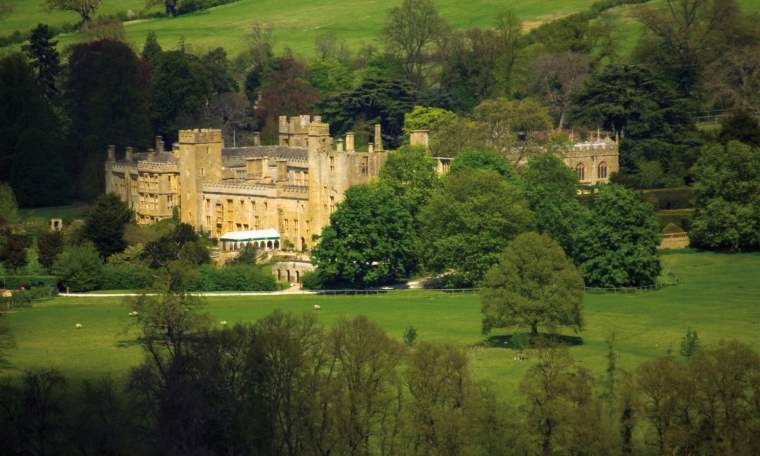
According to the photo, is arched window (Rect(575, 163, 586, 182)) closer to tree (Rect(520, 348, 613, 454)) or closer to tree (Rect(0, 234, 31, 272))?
tree (Rect(0, 234, 31, 272))

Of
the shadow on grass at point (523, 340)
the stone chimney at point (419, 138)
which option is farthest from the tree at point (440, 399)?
the stone chimney at point (419, 138)

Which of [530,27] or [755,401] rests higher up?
[530,27]

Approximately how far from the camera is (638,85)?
126562mm

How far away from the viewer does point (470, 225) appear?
98750 mm

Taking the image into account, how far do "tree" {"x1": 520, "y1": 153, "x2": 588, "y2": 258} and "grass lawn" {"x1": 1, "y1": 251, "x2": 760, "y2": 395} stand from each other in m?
5.03

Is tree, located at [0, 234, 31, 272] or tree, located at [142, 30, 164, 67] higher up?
tree, located at [142, 30, 164, 67]

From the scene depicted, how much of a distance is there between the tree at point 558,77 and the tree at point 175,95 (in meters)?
20.9

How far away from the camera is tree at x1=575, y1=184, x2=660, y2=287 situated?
97.1 meters

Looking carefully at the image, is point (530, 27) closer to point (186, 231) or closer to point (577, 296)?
point (186, 231)

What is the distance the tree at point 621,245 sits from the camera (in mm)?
97125

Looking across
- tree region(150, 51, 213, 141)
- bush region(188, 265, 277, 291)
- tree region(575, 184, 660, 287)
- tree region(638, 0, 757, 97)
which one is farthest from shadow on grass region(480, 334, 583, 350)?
tree region(150, 51, 213, 141)

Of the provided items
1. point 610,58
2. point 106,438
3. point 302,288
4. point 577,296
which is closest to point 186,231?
point 302,288

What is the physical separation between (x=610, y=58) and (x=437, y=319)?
196 feet

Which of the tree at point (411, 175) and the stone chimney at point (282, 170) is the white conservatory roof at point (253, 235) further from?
the tree at point (411, 175)
